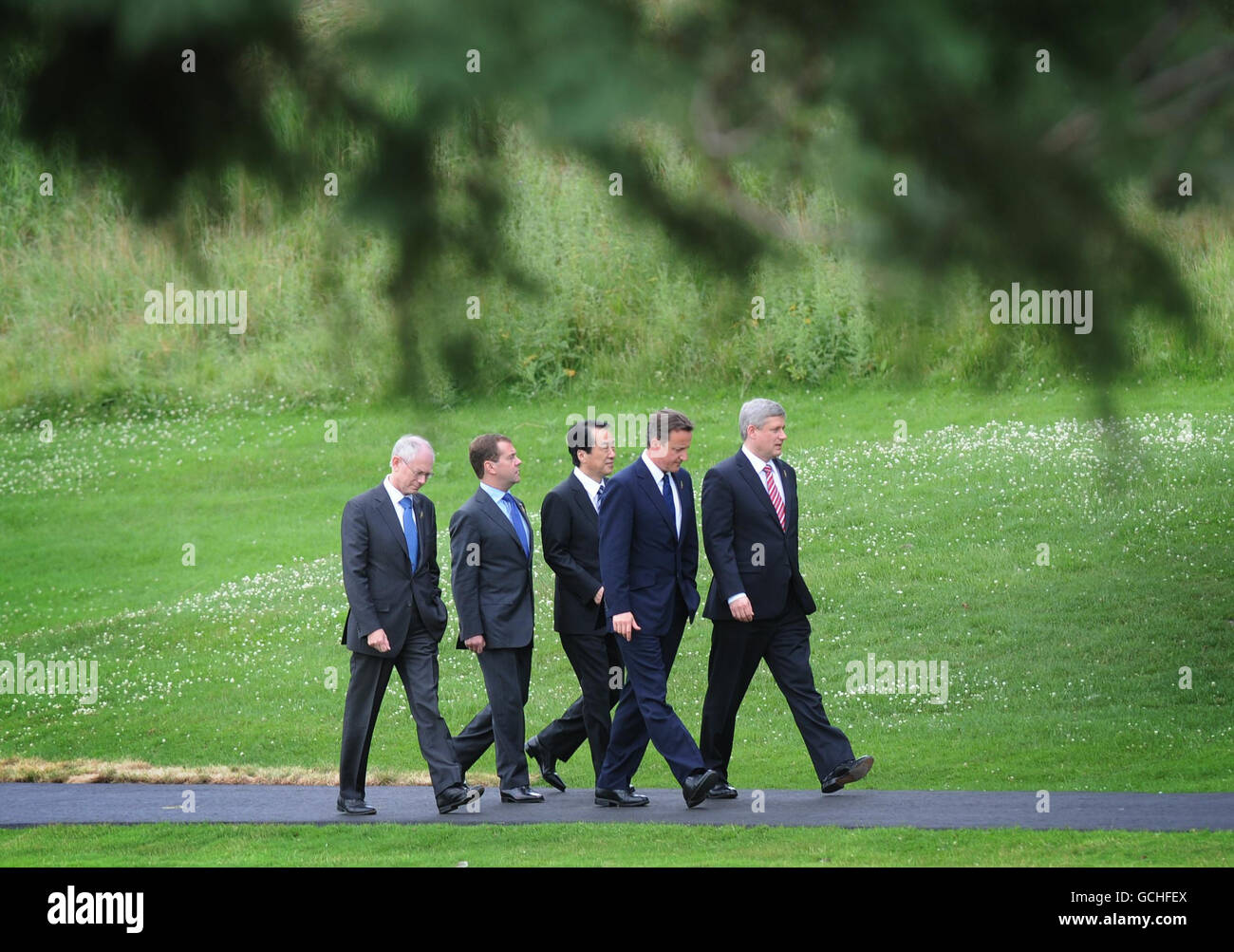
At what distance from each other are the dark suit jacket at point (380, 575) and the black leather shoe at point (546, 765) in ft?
4.39

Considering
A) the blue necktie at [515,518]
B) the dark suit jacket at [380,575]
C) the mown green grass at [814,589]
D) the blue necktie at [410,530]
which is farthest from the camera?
the mown green grass at [814,589]

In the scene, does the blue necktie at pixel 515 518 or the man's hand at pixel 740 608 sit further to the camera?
the blue necktie at pixel 515 518

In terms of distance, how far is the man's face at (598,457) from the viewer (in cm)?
883

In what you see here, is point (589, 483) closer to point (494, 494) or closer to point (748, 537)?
point (494, 494)

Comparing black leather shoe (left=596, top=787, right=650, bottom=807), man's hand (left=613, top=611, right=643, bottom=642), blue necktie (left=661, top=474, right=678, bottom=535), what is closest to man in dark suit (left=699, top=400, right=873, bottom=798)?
blue necktie (left=661, top=474, right=678, bottom=535)

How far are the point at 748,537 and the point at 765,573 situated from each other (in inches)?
8.3

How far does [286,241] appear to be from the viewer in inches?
129

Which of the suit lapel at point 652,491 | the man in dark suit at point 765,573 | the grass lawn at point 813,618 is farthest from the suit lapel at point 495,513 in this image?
the grass lawn at point 813,618

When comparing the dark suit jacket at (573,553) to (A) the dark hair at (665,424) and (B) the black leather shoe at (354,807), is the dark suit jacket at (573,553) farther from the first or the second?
(B) the black leather shoe at (354,807)

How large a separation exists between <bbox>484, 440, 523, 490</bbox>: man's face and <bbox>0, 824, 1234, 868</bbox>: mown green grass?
6.04 ft

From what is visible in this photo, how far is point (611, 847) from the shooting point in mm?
7684

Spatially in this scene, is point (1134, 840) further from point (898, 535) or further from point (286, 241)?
point (898, 535)

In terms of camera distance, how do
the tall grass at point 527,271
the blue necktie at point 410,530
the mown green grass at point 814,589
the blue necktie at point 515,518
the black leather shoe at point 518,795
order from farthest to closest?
the mown green grass at point 814,589 < the black leather shoe at point 518,795 < the blue necktie at point 515,518 < the blue necktie at point 410,530 < the tall grass at point 527,271

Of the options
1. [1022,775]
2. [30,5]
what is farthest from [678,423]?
[30,5]
